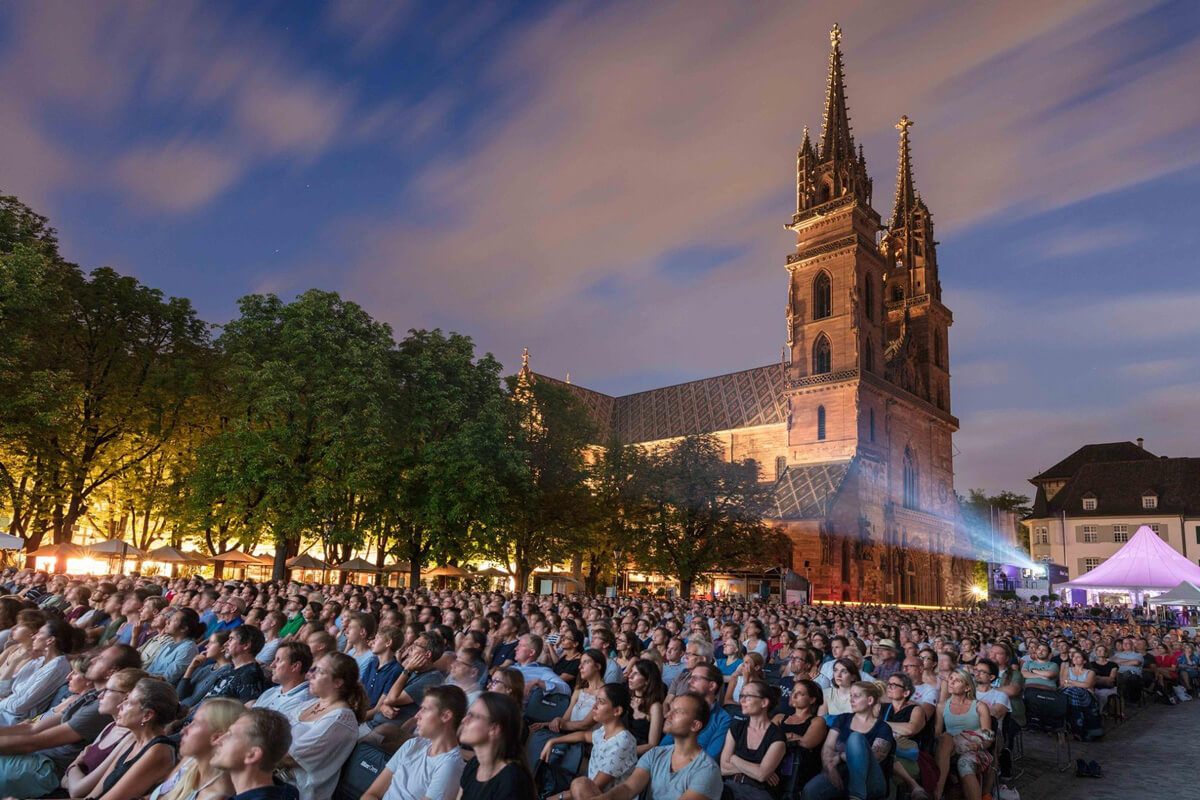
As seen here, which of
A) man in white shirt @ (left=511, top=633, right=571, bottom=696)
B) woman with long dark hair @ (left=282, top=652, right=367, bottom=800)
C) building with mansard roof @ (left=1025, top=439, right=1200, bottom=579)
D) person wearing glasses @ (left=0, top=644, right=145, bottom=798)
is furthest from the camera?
building with mansard roof @ (left=1025, top=439, right=1200, bottom=579)

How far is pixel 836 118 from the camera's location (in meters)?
65.9

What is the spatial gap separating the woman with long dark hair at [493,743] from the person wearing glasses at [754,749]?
2419mm

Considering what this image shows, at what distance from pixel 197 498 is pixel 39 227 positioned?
11318 millimetres

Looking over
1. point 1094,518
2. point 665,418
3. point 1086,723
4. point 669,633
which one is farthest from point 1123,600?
point 669,633

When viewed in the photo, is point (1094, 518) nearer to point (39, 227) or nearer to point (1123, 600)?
point (1123, 600)

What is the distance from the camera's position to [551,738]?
6.98 metres

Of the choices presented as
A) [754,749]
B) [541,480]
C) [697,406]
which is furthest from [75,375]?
[697,406]

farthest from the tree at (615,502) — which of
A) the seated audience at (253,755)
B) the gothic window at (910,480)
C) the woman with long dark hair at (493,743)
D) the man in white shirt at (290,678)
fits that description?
the seated audience at (253,755)

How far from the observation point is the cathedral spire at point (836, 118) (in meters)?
64.3

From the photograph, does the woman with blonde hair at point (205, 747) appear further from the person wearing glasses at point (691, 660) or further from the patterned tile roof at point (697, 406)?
the patterned tile roof at point (697, 406)

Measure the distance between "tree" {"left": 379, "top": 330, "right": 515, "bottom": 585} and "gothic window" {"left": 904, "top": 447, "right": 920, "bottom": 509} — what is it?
3995 centimetres

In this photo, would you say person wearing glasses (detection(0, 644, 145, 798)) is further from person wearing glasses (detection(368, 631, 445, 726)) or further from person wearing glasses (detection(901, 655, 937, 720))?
person wearing glasses (detection(901, 655, 937, 720))

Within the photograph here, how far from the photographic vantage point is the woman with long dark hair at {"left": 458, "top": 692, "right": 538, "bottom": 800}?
4332 mm

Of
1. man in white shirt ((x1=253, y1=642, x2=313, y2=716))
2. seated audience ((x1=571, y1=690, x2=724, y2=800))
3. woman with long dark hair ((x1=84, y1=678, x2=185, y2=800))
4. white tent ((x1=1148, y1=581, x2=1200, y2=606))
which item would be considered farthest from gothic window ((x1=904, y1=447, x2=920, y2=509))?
woman with long dark hair ((x1=84, y1=678, x2=185, y2=800))
